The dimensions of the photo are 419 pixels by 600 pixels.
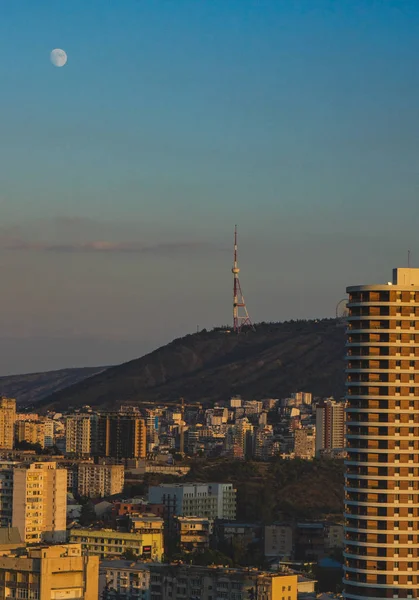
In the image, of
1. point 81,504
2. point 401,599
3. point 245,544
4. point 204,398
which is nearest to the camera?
point 401,599

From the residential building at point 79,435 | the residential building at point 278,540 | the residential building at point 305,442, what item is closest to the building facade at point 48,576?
the residential building at point 278,540

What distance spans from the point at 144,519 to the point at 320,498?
30.9 meters

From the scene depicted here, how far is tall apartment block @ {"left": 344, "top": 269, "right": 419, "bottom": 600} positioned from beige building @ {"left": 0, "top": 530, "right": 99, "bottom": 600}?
6.88 m

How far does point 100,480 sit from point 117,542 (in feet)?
124

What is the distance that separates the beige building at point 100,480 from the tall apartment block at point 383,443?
2608 inches

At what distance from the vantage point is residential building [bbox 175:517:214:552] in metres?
86.5

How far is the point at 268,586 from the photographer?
58875 millimetres

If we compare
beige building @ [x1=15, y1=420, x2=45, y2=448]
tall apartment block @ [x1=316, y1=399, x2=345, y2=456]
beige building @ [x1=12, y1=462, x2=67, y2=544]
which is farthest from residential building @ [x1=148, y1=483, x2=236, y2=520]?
tall apartment block @ [x1=316, y1=399, x2=345, y2=456]

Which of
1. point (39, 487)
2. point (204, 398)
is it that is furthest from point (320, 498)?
point (204, 398)

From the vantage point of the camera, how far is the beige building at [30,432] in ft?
478

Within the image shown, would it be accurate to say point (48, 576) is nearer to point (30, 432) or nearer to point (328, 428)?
point (30, 432)

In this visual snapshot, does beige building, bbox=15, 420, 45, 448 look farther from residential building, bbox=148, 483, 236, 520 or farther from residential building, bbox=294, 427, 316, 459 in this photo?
residential building, bbox=148, 483, 236, 520

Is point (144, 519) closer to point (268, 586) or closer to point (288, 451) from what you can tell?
point (268, 586)

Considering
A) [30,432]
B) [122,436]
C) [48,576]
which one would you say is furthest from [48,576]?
[30,432]
